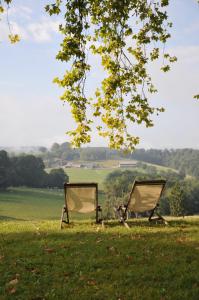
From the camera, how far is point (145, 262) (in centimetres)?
679

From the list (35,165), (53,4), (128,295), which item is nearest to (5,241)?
(128,295)

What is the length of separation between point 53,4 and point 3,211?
66.0 meters

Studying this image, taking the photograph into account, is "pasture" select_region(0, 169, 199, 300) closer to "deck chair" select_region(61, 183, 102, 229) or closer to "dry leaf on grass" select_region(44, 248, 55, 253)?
"dry leaf on grass" select_region(44, 248, 55, 253)

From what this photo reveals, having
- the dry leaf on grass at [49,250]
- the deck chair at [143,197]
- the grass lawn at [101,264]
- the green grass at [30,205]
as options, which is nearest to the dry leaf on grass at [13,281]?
the grass lawn at [101,264]

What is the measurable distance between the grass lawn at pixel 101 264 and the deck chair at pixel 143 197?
1.42 metres

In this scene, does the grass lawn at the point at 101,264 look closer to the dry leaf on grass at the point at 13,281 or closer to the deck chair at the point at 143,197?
the dry leaf on grass at the point at 13,281

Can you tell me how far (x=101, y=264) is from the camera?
6684 millimetres

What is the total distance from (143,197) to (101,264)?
503 centimetres

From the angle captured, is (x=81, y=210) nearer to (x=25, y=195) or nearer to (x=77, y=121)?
(x=77, y=121)

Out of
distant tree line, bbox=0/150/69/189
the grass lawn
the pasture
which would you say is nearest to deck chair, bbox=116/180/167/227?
the pasture

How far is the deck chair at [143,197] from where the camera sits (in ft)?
36.4

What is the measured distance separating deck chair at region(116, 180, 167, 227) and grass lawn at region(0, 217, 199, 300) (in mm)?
1424

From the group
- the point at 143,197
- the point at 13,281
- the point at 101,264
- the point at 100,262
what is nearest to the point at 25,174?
the point at 143,197

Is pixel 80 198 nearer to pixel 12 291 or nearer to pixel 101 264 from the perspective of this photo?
pixel 101 264
